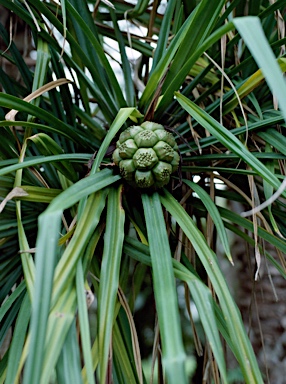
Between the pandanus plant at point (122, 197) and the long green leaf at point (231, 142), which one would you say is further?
the long green leaf at point (231, 142)

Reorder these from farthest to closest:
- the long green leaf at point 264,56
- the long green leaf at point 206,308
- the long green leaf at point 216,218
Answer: the long green leaf at point 216,218
the long green leaf at point 206,308
the long green leaf at point 264,56

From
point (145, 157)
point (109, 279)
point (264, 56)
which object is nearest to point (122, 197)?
point (145, 157)

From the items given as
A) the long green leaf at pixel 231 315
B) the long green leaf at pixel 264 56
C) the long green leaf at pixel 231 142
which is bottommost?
the long green leaf at pixel 231 315

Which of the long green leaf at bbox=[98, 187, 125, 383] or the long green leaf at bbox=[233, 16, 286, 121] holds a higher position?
the long green leaf at bbox=[233, 16, 286, 121]

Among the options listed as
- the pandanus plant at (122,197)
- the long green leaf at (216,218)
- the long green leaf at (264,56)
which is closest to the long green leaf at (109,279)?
the pandanus plant at (122,197)

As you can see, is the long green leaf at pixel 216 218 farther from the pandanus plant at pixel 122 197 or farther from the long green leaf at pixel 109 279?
the long green leaf at pixel 109 279

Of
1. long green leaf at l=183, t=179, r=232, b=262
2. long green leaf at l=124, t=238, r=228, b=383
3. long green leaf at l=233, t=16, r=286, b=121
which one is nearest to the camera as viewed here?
long green leaf at l=233, t=16, r=286, b=121

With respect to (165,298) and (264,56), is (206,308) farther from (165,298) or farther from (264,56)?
(264,56)

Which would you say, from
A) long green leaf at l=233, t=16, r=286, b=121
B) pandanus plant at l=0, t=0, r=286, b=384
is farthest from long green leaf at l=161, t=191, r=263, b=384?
long green leaf at l=233, t=16, r=286, b=121

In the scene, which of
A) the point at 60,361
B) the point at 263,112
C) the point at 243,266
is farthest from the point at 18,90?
the point at 243,266

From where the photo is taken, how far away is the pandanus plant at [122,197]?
0.38 metres

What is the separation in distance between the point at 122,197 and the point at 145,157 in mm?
79

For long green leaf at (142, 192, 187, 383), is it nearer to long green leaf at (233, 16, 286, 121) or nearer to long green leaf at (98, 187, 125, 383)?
long green leaf at (98, 187, 125, 383)

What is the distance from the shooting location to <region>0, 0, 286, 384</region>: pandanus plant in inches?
15.1
